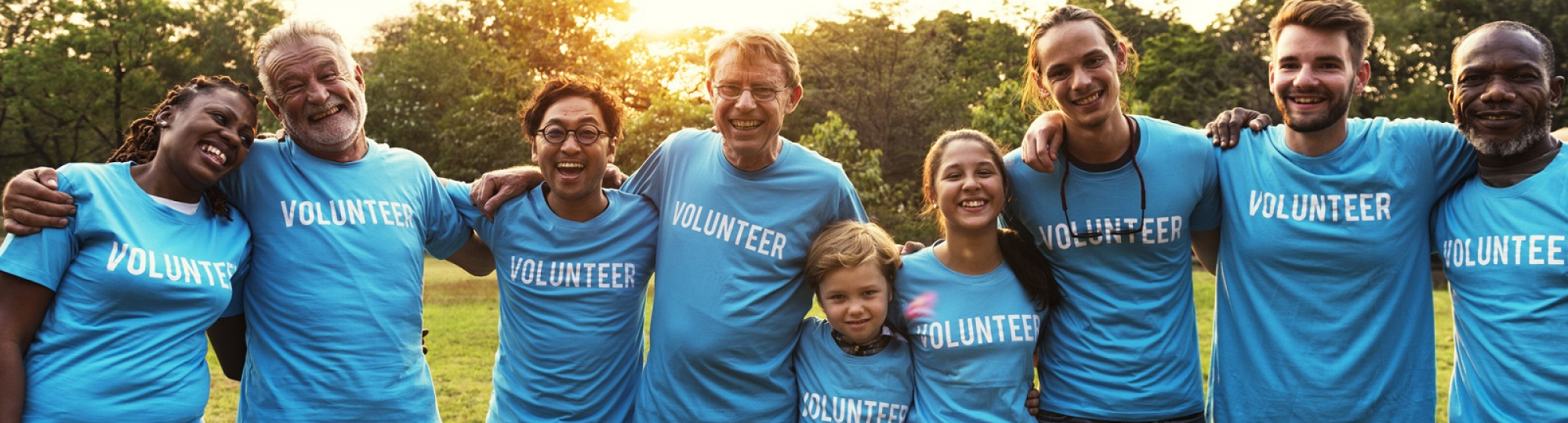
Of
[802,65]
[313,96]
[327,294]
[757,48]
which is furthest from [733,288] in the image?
[802,65]

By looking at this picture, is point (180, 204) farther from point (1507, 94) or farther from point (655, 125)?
point (655, 125)

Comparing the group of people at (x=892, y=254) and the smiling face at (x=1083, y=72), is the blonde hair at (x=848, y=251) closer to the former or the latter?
the group of people at (x=892, y=254)

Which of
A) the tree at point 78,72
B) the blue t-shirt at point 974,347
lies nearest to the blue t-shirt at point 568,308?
the blue t-shirt at point 974,347

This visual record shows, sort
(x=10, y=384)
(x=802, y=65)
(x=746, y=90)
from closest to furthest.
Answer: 1. (x=10, y=384)
2. (x=746, y=90)
3. (x=802, y=65)

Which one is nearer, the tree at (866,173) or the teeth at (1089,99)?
the teeth at (1089,99)

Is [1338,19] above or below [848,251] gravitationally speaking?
above

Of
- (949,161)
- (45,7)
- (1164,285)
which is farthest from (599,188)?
(45,7)

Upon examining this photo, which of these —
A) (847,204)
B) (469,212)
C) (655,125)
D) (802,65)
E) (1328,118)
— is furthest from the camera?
(802,65)

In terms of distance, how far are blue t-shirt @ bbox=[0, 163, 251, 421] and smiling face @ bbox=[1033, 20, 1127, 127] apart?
326cm

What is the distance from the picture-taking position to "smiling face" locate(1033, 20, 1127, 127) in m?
3.98

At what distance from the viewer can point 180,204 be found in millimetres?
3691

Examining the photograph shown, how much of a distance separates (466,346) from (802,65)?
22115 millimetres

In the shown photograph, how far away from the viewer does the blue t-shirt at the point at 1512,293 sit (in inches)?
141

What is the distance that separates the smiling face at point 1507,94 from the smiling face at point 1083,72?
51.1 inches
